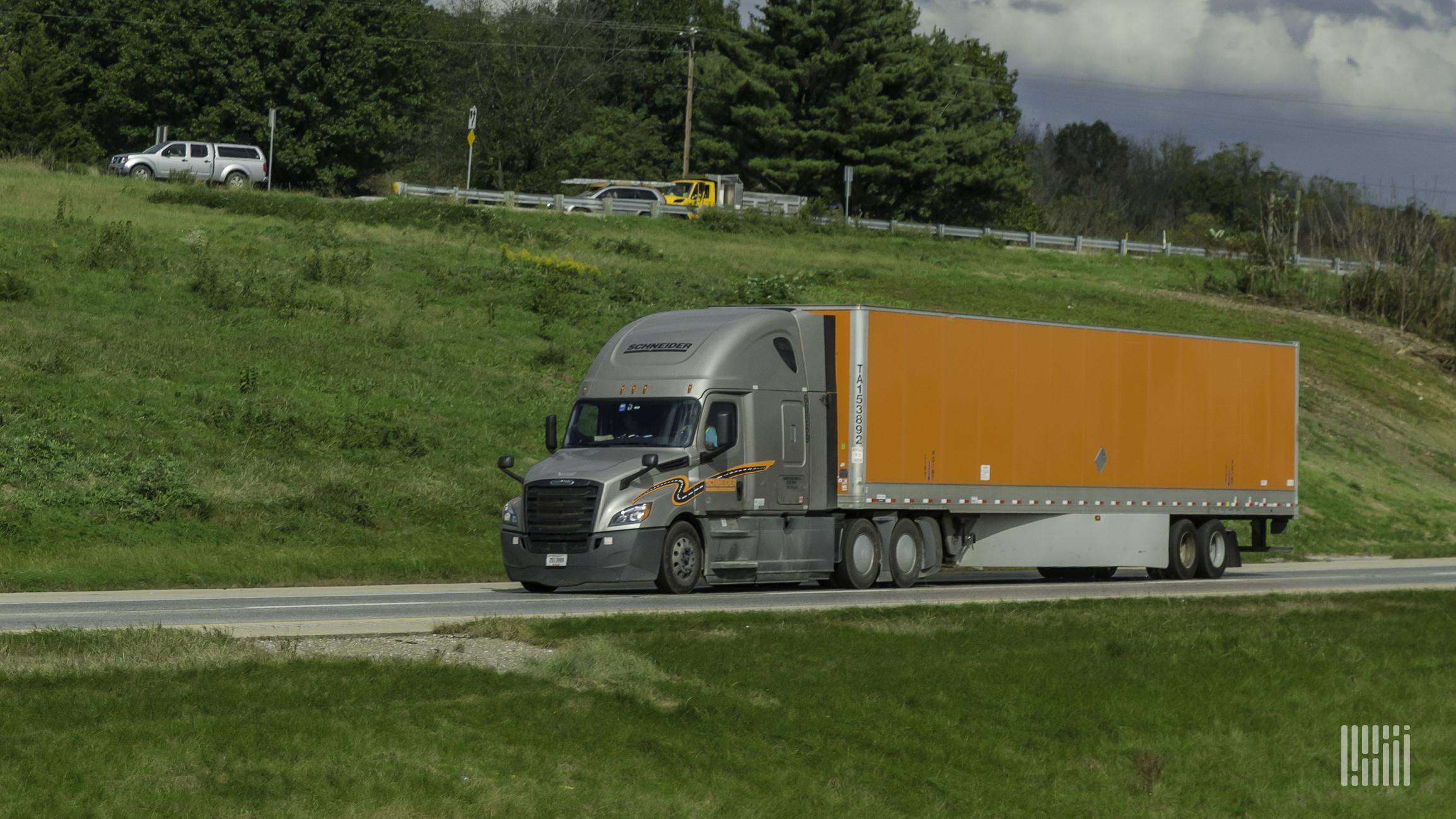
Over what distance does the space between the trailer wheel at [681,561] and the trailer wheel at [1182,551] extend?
10190 millimetres

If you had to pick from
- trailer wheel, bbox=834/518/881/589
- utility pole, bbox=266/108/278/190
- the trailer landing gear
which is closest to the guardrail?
utility pole, bbox=266/108/278/190

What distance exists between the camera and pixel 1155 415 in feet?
87.1

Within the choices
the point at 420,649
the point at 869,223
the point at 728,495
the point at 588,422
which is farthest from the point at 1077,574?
the point at 869,223

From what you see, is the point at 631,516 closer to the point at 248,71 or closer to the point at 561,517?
the point at 561,517

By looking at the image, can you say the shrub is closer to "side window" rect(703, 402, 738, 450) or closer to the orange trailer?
"side window" rect(703, 402, 738, 450)

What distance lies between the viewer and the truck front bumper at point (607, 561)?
19.2m

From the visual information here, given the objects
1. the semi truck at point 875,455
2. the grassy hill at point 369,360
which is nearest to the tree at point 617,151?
the grassy hill at point 369,360

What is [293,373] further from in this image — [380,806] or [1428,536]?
[1428,536]

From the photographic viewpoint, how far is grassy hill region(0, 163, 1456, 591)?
24578 millimetres

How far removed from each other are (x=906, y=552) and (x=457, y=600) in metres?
7.23

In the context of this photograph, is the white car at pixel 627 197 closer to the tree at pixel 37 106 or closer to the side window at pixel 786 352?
the tree at pixel 37 106

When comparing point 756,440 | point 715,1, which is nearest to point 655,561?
point 756,440

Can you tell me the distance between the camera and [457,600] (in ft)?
60.4

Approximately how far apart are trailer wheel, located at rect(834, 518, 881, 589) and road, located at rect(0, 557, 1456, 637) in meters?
0.27
